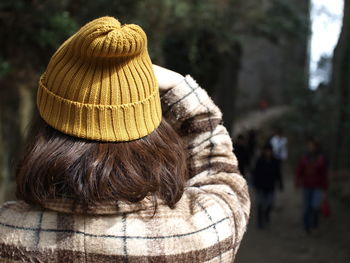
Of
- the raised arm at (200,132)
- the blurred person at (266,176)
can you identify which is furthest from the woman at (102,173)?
the blurred person at (266,176)

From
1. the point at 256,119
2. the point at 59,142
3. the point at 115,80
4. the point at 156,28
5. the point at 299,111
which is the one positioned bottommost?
the point at 256,119

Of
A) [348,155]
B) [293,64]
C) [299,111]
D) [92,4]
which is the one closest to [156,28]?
[92,4]

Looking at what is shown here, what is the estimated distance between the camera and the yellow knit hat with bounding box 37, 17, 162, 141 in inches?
54.1

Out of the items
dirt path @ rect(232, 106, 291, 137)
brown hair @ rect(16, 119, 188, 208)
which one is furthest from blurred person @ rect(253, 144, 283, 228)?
dirt path @ rect(232, 106, 291, 137)

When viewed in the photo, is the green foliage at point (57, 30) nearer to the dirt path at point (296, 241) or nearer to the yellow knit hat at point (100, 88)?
the dirt path at point (296, 241)

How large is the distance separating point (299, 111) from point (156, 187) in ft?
52.5

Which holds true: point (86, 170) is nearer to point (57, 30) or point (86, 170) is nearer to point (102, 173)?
point (102, 173)

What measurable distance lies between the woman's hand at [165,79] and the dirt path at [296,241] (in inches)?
262

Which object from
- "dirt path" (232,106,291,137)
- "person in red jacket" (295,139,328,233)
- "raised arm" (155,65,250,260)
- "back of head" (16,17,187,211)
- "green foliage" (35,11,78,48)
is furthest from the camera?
"dirt path" (232,106,291,137)

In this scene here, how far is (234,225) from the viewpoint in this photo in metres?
1.56

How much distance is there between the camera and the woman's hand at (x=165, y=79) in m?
1.72

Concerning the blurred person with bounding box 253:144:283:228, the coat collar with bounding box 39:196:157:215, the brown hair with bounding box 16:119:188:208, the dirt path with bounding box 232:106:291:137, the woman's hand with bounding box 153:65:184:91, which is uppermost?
the woman's hand with bounding box 153:65:184:91

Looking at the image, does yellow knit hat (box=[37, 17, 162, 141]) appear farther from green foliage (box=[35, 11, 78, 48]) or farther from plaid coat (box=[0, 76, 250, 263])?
green foliage (box=[35, 11, 78, 48])

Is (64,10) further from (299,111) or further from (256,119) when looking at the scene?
(256,119)
